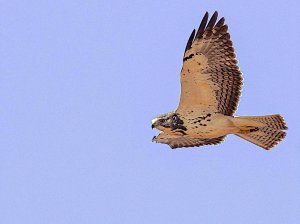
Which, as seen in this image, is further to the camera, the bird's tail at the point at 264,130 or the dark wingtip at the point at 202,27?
the bird's tail at the point at 264,130

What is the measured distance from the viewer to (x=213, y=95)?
16.3m

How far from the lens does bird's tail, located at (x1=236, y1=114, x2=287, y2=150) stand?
16219 mm

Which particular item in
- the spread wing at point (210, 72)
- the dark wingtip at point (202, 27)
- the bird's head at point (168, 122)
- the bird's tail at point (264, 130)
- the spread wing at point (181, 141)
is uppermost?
the dark wingtip at point (202, 27)

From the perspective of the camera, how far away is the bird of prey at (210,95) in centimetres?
1576

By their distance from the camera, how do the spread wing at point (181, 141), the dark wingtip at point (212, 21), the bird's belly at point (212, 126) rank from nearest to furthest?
the dark wingtip at point (212, 21) → the bird's belly at point (212, 126) → the spread wing at point (181, 141)

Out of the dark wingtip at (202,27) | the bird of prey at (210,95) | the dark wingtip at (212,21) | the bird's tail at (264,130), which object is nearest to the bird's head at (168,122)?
the bird of prey at (210,95)

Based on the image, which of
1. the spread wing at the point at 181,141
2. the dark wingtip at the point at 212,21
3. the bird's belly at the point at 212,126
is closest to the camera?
the dark wingtip at the point at 212,21

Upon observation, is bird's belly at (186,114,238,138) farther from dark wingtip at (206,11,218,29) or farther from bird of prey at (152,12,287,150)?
dark wingtip at (206,11,218,29)

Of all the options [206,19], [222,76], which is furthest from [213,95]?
[206,19]

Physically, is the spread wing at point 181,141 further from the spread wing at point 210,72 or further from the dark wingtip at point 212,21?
the dark wingtip at point 212,21

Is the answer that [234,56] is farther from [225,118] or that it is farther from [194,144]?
[194,144]

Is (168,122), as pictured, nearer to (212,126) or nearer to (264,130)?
(212,126)

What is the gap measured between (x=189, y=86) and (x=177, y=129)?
0.87 meters

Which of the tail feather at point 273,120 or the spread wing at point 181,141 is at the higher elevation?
the spread wing at point 181,141
